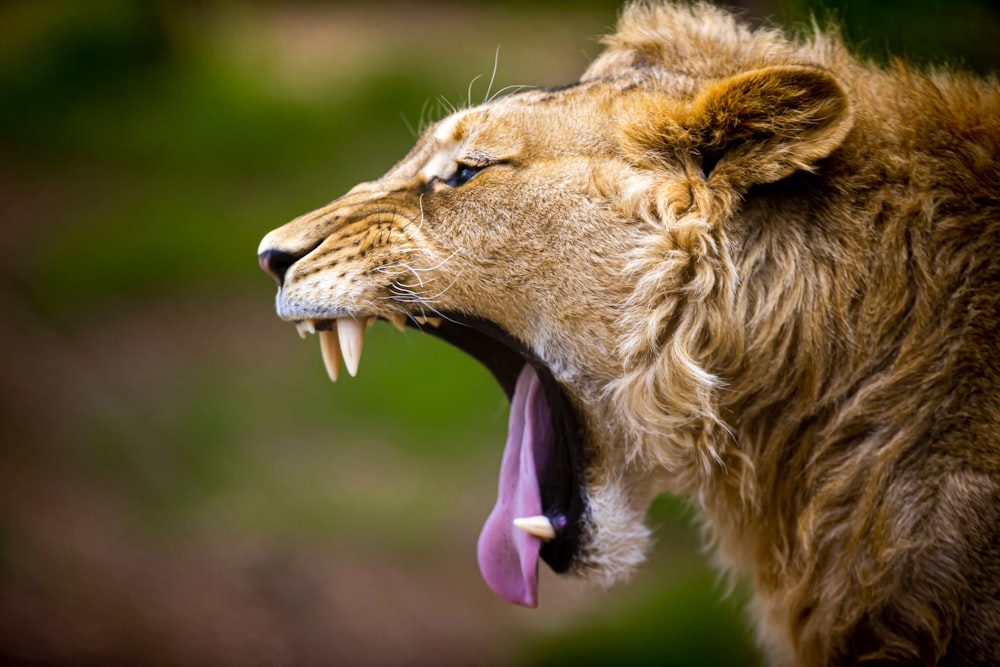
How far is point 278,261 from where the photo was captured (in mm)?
1979

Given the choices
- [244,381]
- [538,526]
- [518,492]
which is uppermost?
[244,381]

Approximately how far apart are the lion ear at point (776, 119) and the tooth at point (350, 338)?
83 cm

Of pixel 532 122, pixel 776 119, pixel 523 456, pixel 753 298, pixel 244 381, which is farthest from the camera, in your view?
pixel 244 381

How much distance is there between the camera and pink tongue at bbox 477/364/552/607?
7.19ft

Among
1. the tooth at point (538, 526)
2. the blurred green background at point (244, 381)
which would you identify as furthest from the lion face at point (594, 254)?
the blurred green background at point (244, 381)

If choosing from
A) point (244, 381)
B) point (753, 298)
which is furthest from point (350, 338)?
point (244, 381)

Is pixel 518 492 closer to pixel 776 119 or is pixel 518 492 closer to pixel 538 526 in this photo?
pixel 538 526

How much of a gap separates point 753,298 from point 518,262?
489mm

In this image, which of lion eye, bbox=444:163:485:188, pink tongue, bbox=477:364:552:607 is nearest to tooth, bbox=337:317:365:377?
lion eye, bbox=444:163:485:188

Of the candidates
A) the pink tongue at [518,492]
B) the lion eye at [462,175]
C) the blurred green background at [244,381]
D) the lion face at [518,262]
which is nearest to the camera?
the lion face at [518,262]

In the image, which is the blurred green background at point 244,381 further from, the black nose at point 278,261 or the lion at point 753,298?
the black nose at point 278,261

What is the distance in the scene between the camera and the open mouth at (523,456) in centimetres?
199

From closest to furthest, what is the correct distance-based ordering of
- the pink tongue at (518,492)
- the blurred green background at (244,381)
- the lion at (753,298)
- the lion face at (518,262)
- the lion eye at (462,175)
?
the lion at (753,298) < the lion face at (518,262) < the lion eye at (462,175) < the pink tongue at (518,492) < the blurred green background at (244,381)

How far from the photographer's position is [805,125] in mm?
1736
